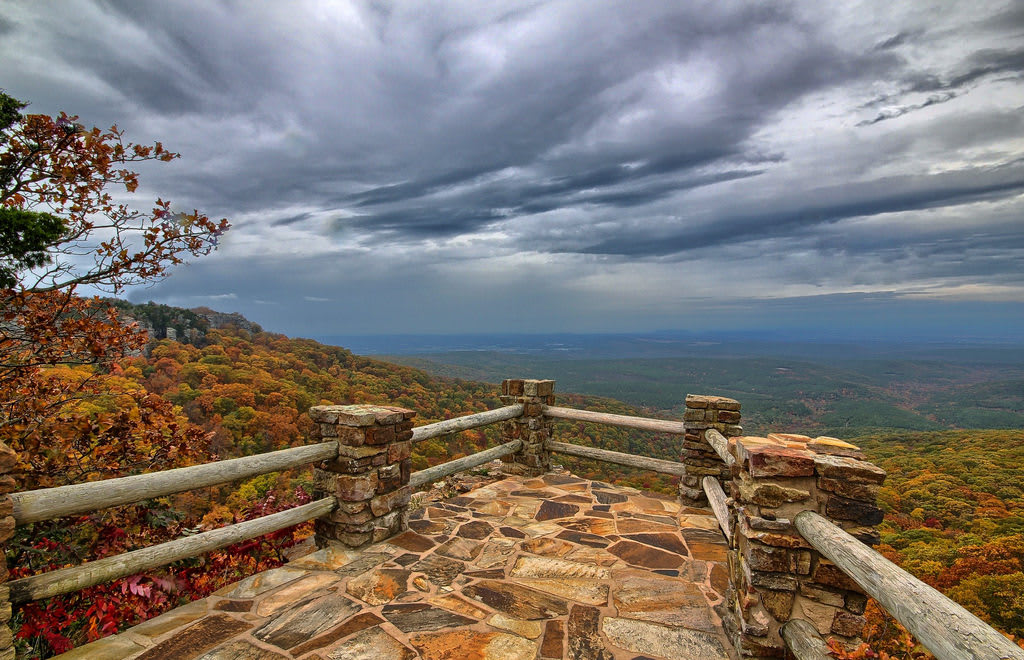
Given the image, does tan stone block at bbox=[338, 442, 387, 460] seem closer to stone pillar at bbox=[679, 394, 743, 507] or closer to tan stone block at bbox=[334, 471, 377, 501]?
tan stone block at bbox=[334, 471, 377, 501]

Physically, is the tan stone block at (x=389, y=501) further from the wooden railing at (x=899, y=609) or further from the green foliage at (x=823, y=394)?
the green foliage at (x=823, y=394)

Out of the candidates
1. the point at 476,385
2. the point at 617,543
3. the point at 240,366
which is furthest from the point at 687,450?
the point at 476,385

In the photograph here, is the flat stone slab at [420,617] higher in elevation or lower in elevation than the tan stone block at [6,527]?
lower

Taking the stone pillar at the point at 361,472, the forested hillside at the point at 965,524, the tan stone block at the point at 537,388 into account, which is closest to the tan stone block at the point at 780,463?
the forested hillside at the point at 965,524

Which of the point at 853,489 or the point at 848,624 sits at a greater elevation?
the point at 853,489

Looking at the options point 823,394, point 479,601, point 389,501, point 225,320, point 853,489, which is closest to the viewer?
point 853,489

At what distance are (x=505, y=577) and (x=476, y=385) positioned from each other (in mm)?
24756

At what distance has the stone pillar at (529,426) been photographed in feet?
22.7

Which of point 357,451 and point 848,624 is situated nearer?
point 848,624

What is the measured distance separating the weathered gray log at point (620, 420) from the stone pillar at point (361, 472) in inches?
107

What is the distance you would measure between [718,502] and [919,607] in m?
2.94

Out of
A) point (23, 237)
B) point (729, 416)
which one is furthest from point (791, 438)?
point (23, 237)

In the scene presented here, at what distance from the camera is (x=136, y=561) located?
287 centimetres

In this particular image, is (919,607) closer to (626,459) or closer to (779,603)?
(779,603)
